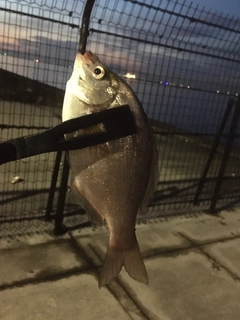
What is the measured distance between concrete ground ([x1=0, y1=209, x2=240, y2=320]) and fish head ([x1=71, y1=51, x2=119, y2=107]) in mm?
Result: 2093

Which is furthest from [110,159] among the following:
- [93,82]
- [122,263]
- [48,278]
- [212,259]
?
[212,259]

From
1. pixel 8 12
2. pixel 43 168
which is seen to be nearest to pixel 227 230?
pixel 43 168

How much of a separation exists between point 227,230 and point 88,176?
383cm

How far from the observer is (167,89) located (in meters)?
4.97

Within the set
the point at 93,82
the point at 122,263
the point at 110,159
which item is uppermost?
the point at 93,82

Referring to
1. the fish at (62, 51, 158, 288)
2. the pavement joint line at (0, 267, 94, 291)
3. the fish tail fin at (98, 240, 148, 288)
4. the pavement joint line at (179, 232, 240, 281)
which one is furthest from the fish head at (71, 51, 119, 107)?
the pavement joint line at (179, 232, 240, 281)

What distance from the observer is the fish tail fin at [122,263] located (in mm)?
1866

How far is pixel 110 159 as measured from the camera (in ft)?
5.47

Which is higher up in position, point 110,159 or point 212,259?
point 110,159

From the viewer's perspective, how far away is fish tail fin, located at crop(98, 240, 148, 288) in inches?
73.5

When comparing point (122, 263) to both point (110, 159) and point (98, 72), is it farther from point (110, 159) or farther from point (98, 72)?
point (98, 72)

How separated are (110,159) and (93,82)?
1.03ft

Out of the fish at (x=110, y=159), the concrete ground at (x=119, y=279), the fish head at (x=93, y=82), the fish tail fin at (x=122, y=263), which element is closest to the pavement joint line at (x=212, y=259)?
the concrete ground at (x=119, y=279)

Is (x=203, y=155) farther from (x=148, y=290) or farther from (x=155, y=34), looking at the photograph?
(x=148, y=290)
